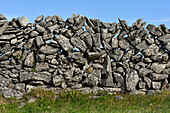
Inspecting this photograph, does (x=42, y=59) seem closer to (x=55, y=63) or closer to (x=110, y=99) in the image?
(x=55, y=63)

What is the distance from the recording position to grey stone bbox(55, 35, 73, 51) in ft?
35.6

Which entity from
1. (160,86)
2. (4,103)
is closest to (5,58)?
(4,103)

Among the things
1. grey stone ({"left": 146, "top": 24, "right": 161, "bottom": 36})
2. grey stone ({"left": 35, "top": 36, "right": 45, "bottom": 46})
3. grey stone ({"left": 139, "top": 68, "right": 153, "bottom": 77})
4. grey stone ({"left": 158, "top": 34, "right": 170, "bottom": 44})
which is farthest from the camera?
grey stone ({"left": 146, "top": 24, "right": 161, "bottom": 36})

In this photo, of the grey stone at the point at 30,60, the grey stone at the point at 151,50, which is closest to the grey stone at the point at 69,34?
the grey stone at the point at 30,60

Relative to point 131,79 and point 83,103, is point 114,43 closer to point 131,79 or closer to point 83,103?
point 131,79

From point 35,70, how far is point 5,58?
1.73 m

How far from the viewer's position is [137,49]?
38.7 feet

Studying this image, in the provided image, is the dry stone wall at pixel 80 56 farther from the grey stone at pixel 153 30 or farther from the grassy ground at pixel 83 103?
the grassy ground at pixel 83 103

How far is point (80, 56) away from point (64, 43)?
113cm

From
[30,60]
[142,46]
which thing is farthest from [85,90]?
[142,46]

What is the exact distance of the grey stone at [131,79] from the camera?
11.2 metres

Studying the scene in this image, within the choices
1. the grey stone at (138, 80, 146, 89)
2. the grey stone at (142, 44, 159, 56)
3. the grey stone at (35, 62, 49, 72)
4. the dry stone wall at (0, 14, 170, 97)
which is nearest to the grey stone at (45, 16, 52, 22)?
the dry stone wall at (0, 14, 170, 97)

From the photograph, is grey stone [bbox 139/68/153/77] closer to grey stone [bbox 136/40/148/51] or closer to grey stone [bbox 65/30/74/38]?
grey stone [bbox 136/40/148/51]

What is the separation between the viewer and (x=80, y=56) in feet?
36.3
